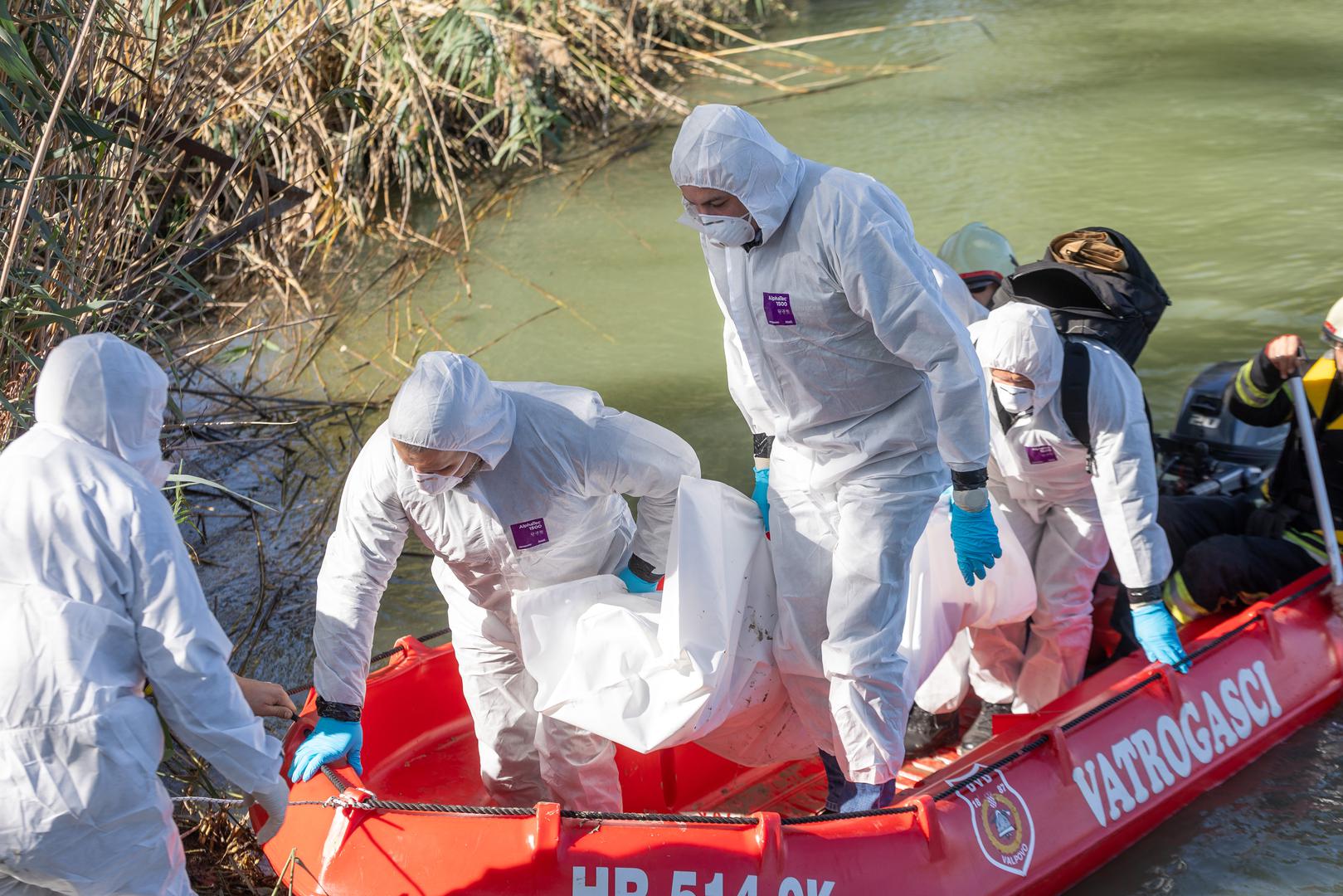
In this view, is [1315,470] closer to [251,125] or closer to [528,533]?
[528,533]

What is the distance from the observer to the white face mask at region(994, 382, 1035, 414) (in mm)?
3764

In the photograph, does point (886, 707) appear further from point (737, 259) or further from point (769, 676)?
point (737, 259)

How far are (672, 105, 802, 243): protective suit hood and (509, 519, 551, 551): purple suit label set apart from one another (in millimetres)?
921

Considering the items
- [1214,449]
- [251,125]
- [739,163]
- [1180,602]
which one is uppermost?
[739,163]

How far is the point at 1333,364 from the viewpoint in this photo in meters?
4.22

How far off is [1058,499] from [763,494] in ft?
3.55

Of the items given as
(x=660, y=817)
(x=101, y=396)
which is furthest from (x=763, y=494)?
(x=101, y=396)

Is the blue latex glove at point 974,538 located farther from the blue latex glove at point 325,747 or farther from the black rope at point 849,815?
the blue latex glove at point 325,747

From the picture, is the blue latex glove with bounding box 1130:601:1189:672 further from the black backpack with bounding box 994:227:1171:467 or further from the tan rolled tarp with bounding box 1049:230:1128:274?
the tan rolled tarp with bounding box 1049:230:1128:274

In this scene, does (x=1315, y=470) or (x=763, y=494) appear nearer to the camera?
(x=763, y=494)

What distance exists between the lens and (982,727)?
14.3 feet

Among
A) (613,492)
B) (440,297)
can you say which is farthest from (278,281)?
(613,492)

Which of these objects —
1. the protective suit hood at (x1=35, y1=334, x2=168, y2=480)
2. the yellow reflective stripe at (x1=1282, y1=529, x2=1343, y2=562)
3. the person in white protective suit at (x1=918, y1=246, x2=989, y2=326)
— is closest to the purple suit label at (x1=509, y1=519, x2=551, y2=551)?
the protective suit hood at (x1=35, y1=334, x2=168, y2=480)

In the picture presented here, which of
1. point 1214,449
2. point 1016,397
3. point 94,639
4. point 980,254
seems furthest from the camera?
point 1214,449
